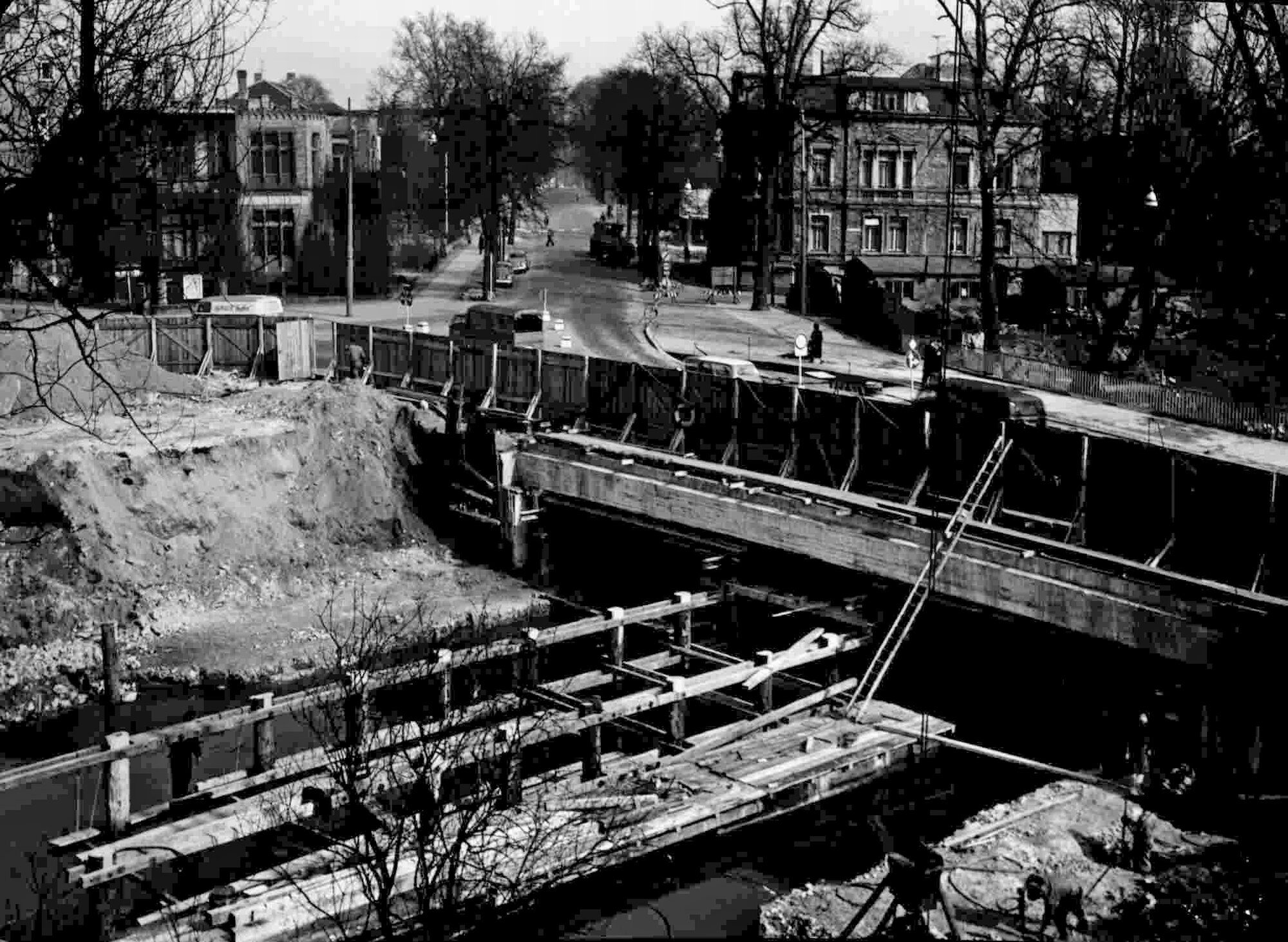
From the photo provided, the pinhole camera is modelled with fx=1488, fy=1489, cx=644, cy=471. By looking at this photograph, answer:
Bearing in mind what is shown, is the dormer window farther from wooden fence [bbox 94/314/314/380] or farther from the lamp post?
wooden fence [bbox 94/314/314/380]

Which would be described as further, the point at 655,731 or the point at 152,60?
the point at 655,731

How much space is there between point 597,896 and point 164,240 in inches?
1574

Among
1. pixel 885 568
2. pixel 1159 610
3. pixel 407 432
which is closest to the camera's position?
pixel 1159 610

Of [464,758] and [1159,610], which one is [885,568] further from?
[464,758]

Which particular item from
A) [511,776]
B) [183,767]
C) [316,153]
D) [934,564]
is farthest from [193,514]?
[316,153]

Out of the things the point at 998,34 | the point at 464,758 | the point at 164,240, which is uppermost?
the point at 998,34

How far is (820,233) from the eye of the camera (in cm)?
6381

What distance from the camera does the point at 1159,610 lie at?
71.7 feet

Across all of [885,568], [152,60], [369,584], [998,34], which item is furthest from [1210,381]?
[152,60]

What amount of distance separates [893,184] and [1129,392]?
2545 cm

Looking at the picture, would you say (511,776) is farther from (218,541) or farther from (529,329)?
(529,329)

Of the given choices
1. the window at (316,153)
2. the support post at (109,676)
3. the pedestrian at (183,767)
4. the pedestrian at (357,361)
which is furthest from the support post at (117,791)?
the window at (316,153)

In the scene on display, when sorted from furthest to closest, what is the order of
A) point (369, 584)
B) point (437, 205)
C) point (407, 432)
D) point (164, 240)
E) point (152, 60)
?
point (437, 205) → point (164, 240) → point (407, 432) → point (369, 584) → point (152, 60)

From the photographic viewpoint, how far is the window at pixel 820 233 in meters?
63.6
